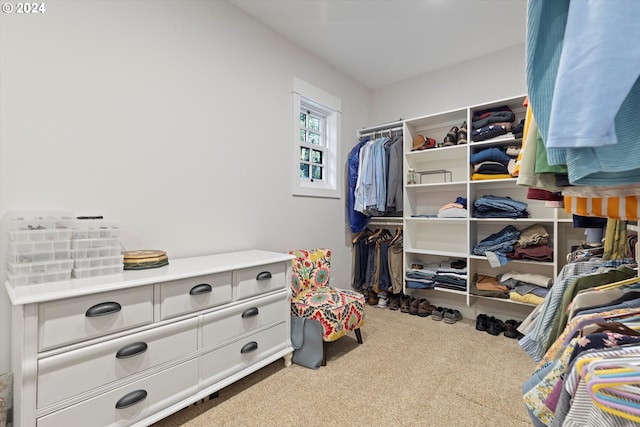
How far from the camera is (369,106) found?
12.2 ft

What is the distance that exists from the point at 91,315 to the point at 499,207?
293cm

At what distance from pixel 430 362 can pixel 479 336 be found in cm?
75

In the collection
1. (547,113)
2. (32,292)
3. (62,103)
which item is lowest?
(32,292)

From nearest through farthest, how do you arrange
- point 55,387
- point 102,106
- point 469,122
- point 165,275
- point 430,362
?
point 55,387
point 165,275
point 102,106
point 430,362
point 469,122

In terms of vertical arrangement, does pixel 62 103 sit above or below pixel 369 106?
below

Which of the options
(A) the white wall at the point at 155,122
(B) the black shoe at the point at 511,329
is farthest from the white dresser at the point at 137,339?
(B) the black shoe at the point at 511,329

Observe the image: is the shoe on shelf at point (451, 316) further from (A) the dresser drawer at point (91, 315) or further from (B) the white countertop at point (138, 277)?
(A) the dresser drawer at point (91, 315)

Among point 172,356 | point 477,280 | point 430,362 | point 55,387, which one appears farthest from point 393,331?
point 55,387

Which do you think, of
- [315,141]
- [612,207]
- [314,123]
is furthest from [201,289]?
[314,123]

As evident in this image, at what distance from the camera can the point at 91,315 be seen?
118 cm

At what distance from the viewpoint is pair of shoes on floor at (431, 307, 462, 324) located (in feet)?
9.30

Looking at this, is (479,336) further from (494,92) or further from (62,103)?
(62,103)

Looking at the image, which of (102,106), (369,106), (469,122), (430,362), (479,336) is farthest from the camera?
(369,106)

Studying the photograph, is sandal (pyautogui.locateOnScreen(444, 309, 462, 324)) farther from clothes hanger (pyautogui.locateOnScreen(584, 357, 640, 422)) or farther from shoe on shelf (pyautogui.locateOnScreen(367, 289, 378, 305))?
clothes hanger (pyautogui.locateOnScreen(584, 357, 640, 422))
